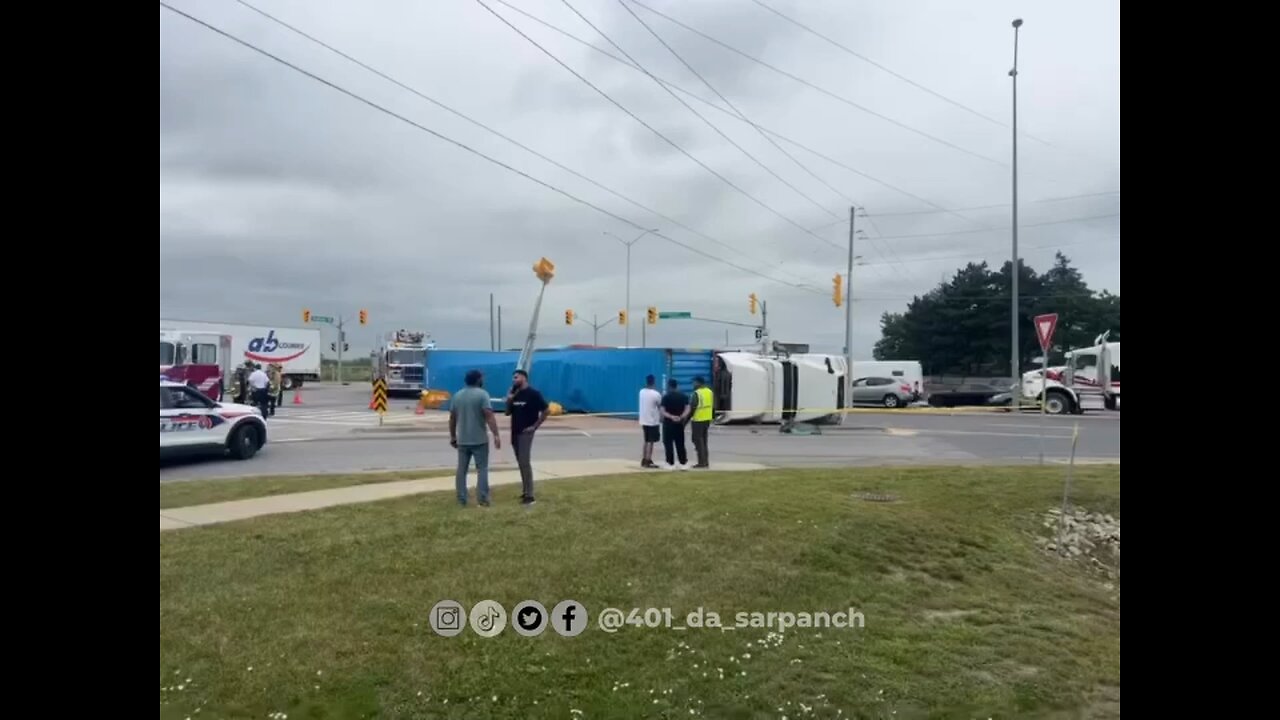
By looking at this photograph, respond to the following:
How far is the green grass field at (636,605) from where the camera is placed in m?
4.29

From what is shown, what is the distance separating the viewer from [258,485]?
1022 cm

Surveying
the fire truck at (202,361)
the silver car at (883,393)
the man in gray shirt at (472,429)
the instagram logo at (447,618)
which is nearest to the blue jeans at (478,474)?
the man in gray shirt at (472,429)

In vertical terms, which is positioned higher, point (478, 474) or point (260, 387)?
point (260, 387)

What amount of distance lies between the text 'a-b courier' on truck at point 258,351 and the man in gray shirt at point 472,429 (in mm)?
13329

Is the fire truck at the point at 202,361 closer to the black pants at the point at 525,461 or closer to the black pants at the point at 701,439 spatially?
the black pants at the point at 701,439

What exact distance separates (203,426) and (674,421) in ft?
25.8

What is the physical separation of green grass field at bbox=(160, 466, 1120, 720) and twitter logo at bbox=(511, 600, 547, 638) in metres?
0.08

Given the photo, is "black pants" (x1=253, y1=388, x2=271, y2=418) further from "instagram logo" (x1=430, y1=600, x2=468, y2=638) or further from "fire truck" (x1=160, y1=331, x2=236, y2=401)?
"instagram logo" (x1=430, y1=600, x2=468, y2=638)

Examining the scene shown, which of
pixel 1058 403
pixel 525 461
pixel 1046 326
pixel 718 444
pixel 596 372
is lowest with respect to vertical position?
pixel 718 444

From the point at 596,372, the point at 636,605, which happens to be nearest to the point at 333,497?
the point at 636,605

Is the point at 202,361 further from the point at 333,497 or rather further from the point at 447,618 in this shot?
the point at 447,618
